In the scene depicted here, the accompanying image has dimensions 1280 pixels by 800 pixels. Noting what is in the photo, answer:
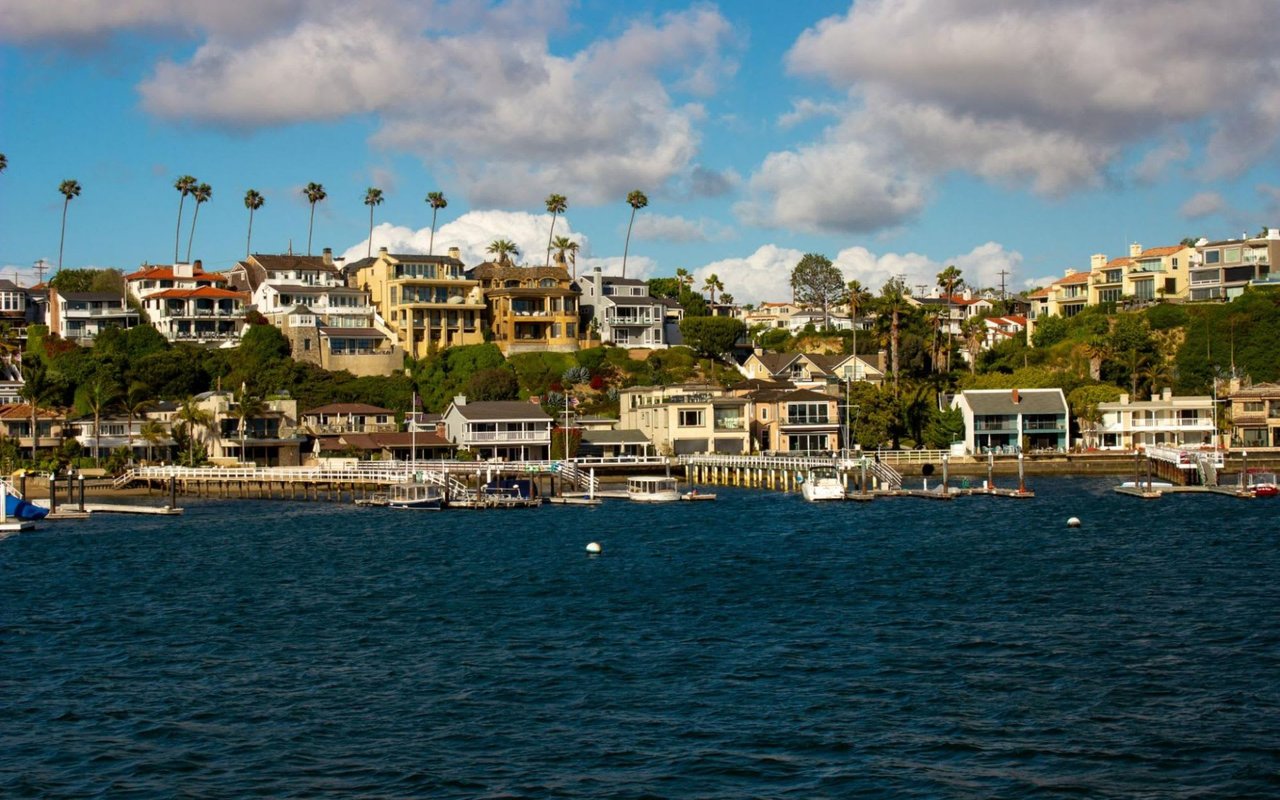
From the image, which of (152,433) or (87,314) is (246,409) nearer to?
(152,433)

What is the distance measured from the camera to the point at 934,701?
35.7 m

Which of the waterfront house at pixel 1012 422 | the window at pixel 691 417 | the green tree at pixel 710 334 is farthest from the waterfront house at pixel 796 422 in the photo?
the green tree at pixel 710 334

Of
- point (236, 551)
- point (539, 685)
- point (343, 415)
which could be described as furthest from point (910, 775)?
point (343, 415)

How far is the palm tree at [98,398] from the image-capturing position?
385ft

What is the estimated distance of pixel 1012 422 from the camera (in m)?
123

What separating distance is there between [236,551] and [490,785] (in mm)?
45368

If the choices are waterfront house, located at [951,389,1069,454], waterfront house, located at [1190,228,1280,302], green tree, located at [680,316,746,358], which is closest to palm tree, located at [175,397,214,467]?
green tree, located at [680,316,746,358]

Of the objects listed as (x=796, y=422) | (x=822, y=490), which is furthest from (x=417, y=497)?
(x=796, y=422)

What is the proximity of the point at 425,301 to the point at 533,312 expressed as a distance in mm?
11509

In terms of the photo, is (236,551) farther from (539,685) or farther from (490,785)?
(490,785)

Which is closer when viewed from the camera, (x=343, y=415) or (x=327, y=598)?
(x=327, y=598)

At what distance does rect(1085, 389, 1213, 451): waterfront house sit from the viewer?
125 meters

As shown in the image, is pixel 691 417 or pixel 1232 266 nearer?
pixel 691 417

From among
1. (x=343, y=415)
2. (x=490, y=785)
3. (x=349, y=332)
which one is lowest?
(x=490, y=785)
